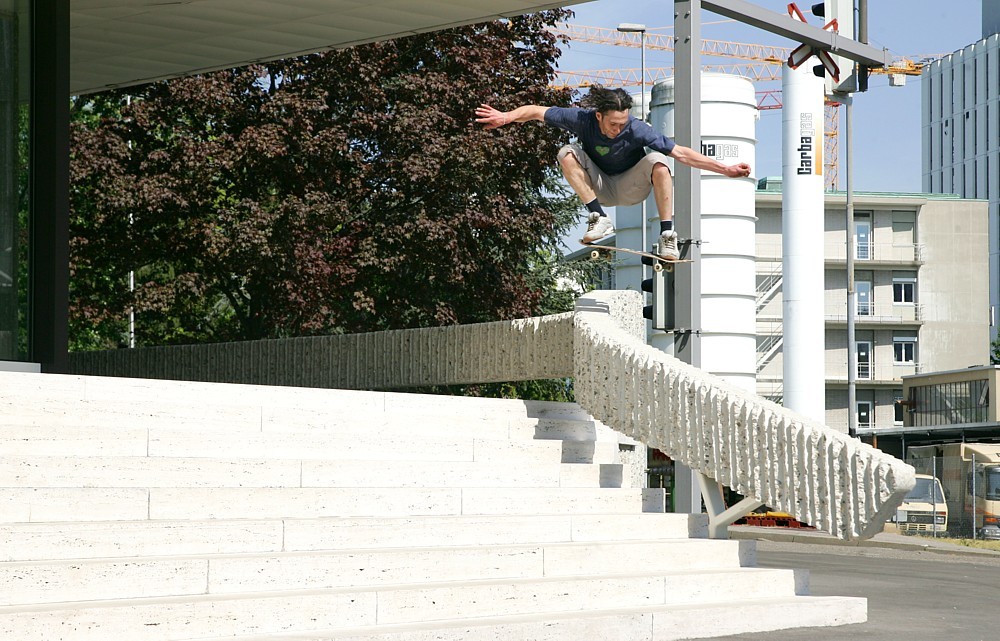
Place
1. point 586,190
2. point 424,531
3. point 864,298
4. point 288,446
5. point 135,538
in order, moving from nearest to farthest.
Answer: point 135,538, point 424,531, point 288,446, point 586,190, point 864,298

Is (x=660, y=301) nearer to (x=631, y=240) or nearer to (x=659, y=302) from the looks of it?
(x=659, y=302)

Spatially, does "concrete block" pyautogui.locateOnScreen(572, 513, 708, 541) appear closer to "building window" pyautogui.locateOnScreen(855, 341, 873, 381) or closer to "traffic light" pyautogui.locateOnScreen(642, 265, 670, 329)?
"traffic light" pyautogui.locateOnScreen(642, 265, 670, 329)

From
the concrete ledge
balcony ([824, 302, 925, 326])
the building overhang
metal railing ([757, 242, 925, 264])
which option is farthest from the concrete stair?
balcony ([824, 302, 925, 326])

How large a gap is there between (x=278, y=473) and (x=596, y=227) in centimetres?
473

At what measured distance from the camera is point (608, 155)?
475 inches

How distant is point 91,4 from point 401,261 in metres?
6.78

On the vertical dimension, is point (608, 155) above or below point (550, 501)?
above

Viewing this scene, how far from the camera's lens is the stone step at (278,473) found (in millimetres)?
7480

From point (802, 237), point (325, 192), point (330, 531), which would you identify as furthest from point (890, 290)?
point (330, 531)

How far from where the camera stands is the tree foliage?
2111cm

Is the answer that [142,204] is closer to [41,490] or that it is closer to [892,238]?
[41,490]

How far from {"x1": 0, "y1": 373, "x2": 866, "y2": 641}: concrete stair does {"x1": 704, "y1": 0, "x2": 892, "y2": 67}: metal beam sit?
4.76m

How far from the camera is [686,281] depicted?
11547mm

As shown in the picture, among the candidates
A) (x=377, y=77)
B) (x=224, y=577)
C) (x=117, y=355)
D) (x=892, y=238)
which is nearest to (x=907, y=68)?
(x=892, y=238)
